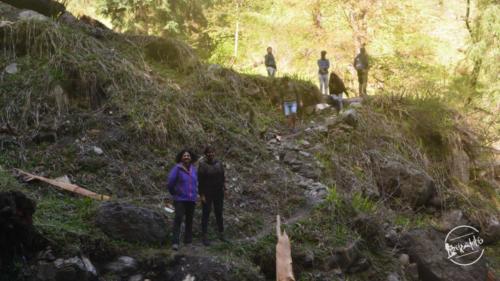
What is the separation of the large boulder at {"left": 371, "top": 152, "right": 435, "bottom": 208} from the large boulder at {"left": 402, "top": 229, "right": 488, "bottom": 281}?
193 centimetres

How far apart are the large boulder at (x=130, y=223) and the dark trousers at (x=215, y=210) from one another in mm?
555

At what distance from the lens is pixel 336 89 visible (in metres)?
13.7

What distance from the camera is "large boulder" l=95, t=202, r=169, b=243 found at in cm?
668

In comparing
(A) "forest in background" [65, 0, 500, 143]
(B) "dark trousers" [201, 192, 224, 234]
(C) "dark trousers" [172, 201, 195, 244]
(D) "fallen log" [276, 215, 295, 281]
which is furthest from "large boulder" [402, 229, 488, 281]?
(A) "forest in background" [65, 0, 500, 143]

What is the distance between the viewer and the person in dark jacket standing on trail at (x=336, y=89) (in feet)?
44.6

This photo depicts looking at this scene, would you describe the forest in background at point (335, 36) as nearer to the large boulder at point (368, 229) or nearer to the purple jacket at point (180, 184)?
the large boulder at point (368, 229)

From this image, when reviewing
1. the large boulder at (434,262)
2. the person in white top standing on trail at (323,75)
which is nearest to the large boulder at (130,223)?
the large boulder at (434,262)

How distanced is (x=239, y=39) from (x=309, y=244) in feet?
50.2

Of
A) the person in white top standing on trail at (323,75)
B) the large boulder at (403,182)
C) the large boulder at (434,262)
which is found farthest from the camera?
the person in white top standing on trail at (323,75)

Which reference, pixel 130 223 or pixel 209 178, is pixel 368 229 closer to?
pixel 209 178

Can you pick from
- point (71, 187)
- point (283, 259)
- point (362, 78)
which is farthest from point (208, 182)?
point (362, 78)

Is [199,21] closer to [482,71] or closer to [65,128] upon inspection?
[482,71]

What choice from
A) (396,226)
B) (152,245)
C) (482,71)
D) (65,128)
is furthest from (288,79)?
(482,71)

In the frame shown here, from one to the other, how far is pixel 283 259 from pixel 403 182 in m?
5.18
